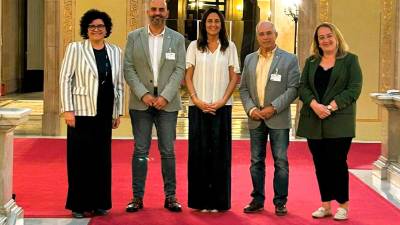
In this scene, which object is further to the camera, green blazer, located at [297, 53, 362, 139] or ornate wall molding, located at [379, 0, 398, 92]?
ornate wall molding, located at [379, 0, 398, 92]

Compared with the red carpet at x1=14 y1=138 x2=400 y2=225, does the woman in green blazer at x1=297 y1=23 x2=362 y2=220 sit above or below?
above

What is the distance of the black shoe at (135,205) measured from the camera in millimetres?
6184

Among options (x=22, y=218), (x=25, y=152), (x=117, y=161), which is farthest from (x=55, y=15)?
(x=22, y=218)

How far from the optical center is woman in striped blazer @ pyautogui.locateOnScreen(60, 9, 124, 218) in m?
5.92

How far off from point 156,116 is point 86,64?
83 cm

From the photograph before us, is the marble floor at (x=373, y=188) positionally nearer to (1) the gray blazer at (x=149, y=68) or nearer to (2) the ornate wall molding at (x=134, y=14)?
(1) the gray blazer at (x=149, y=68)

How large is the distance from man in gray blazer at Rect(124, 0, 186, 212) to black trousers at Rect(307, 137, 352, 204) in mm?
1322

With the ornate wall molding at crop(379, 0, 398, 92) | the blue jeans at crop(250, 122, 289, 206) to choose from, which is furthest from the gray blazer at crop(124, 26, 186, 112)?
the ornate wall molding at crop(379, 0, 398, 92)

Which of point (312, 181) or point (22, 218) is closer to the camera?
point (22, 218)

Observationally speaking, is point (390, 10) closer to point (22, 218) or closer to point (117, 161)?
point (117, 161)

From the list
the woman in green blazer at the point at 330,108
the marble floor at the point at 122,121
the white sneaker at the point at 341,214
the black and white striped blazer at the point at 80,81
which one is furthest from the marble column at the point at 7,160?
the marble floor at the point at 122,121

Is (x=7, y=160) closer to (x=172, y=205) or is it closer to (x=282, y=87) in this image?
(x=172, y=205)

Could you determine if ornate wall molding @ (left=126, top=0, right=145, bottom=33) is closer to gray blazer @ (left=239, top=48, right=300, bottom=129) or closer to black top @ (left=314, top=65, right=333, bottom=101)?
gray blazer @ (left=239, top=48, right=300, bottom=129)

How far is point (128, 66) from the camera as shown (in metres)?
6.23
